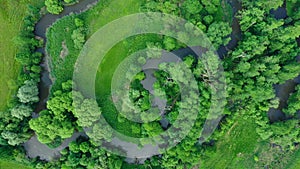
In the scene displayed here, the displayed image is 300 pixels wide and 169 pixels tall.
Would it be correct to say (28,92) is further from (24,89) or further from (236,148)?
(236,148)

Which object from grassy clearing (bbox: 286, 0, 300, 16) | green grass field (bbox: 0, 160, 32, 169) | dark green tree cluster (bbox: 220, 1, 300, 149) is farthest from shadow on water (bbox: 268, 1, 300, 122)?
green grass field (bbox: 0, 160, 32, 169)

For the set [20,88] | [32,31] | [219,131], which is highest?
[32,31]

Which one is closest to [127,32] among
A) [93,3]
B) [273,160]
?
[93,3]

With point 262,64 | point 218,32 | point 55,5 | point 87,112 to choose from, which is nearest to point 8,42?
point 55,5

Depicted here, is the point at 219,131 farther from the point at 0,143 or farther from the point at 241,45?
the point at 0,143

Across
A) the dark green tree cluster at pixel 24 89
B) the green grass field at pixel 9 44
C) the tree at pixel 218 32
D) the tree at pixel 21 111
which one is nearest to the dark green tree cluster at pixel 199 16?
the tree at pixel 218 32
